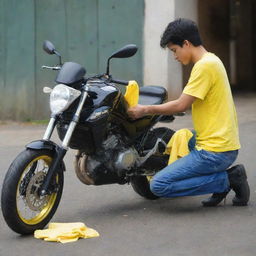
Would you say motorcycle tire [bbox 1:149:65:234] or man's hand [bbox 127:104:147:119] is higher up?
man's hand [bbox 127:104:147:119]

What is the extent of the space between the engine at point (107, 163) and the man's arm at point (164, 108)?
0.28 meters

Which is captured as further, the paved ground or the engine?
the engine

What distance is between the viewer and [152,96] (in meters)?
6.76

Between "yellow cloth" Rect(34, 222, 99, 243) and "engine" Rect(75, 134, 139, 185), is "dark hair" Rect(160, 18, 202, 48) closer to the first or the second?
"engine" Rect(75, 134, 139, 185)

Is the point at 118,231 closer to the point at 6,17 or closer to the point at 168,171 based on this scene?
the point at 168,171

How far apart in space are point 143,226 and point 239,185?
0.93 metres

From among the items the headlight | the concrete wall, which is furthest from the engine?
the concrete wall

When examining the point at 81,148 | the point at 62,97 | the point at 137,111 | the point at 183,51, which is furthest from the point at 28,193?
the point at 183,51

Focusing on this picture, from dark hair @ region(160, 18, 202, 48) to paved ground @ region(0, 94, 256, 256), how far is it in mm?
1358

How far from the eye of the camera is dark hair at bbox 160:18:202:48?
246 inches

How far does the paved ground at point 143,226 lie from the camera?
5398 millimetres

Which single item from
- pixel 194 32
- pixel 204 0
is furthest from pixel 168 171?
pixel 204 0

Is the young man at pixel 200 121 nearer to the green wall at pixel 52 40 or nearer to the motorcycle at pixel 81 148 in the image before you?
the motorcycle at pixel 81 148

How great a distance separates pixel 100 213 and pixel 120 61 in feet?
16.8
